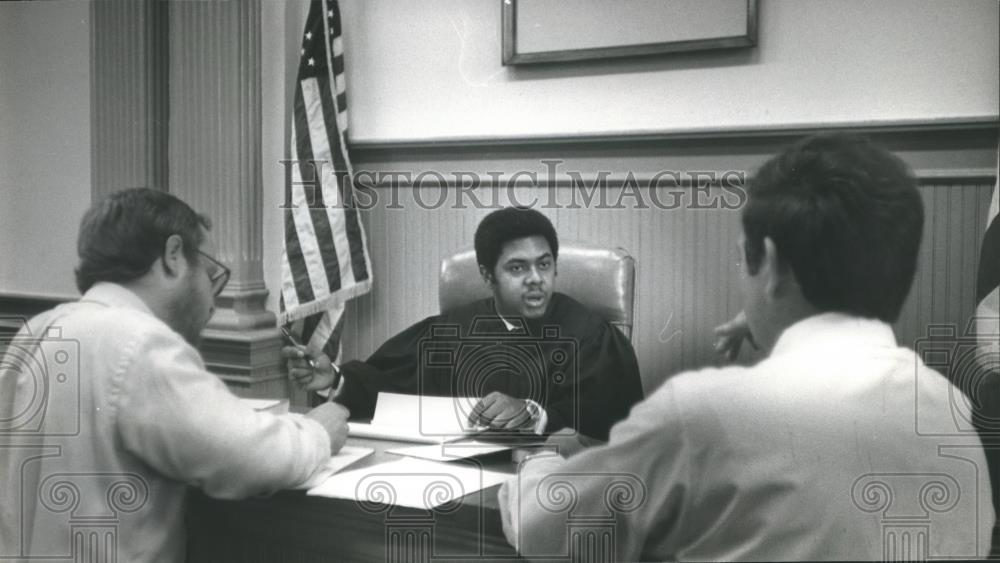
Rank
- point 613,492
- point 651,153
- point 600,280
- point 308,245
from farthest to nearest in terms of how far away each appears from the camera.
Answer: point 308,245 < point 651,153 < point 600,280 < point 613,492

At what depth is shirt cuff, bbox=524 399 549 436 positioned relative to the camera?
4.27 feet

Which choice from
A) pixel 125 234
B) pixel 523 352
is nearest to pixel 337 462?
pixel 125 234

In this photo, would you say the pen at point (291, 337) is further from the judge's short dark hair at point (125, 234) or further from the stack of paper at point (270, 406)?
the judge's short dark hair at point (125, 234)

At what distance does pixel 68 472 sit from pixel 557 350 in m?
0.89

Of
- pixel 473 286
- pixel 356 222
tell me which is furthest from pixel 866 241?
pixel 356 222

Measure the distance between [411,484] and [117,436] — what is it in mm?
395

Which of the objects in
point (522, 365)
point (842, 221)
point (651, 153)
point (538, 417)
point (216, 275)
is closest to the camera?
point (842, 221)

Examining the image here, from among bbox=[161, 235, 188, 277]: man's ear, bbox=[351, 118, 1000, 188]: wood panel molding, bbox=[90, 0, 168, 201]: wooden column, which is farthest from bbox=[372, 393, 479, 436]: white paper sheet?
bbox=[90, 0, 168, 201]: wooden column

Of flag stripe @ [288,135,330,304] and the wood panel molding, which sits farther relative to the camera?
flag stripe @ [288,135,330,304]

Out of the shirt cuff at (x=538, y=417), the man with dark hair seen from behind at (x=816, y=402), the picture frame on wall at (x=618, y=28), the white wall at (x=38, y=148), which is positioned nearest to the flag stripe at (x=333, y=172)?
the picture frame on wall at (x=618, y=28)

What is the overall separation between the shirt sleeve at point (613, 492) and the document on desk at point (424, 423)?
32 cm

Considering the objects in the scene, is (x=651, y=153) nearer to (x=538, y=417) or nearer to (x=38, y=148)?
(x=538, y=417)

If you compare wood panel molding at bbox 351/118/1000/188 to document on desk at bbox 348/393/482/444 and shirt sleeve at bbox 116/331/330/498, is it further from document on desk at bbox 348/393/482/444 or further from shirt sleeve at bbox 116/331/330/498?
shirt sleeve at bbox 116/331/330/498

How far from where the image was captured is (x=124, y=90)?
6.75 feet
